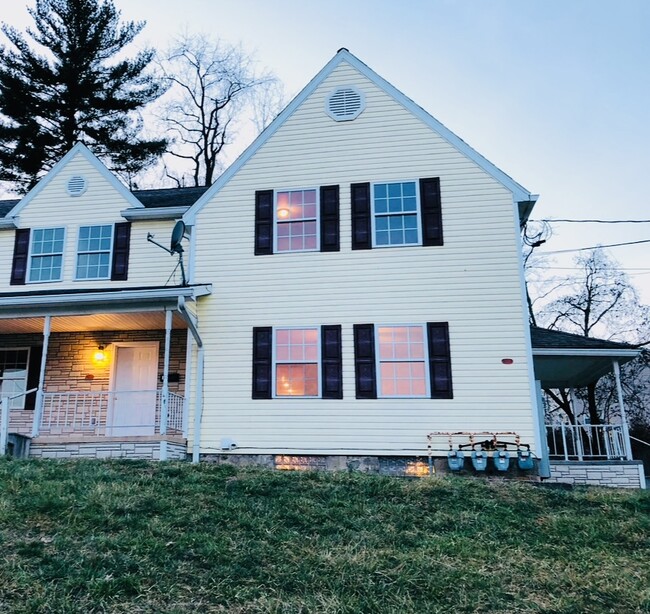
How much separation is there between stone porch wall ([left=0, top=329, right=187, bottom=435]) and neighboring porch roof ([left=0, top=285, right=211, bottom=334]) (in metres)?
0.81

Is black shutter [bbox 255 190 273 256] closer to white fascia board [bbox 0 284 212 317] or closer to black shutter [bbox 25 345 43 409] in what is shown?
white fascia board [bbox 0 284 212 317]

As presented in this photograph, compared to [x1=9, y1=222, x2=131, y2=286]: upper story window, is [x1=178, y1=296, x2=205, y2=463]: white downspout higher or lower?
lower

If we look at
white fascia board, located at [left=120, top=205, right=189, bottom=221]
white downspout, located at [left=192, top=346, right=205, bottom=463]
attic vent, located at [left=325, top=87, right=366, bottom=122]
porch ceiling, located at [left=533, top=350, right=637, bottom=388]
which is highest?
attic vent, located at [left=325, top=87, right=366, bottom=122]

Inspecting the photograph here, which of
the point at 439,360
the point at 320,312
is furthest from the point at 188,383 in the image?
the point at 439,360

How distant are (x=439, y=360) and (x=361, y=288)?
6.45 ft

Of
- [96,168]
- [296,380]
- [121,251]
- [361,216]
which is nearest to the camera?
[296,380]

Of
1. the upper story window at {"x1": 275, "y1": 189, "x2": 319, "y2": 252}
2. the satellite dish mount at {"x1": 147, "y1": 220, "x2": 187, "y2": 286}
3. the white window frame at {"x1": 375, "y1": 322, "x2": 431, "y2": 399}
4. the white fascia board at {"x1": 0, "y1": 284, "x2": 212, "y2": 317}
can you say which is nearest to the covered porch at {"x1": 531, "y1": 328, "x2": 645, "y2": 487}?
the white window frame at {"x1": 375, "y1": 322, "x2": 431, "y2": 399}

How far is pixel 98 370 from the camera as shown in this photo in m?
13.1

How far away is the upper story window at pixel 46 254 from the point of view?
523 inches

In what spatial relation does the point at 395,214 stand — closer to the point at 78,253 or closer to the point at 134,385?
the point at 134,385

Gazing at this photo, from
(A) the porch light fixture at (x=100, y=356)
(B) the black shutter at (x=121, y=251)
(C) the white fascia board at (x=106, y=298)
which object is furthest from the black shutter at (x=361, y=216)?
(A) the porch light fixture at (x=100, y=356)

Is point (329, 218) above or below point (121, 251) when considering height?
above

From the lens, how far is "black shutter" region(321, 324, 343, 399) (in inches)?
429

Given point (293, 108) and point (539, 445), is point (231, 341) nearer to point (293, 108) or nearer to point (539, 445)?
point (293, 108)
